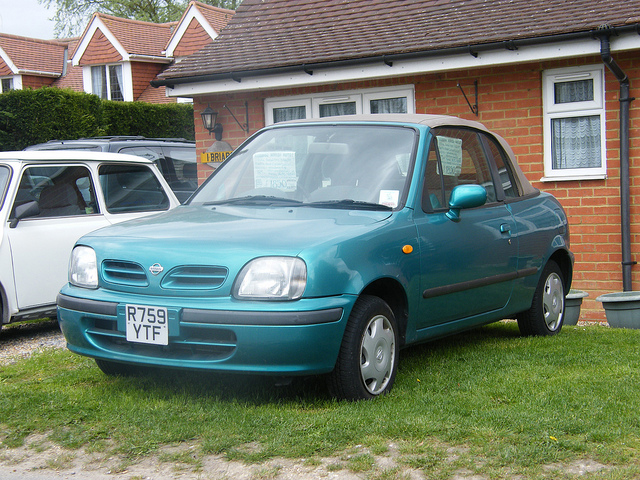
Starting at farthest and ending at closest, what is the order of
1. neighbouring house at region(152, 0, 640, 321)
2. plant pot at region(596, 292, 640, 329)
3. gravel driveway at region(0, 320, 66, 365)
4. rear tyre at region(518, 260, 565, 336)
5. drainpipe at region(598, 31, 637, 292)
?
neighbouring house at region(152, 0, 640, 321) → drainpipe at region(598, 31, 637, 292) → plant pot at region(596, 292, 640, 329) → gravel driveway at region(0, 320, 66, 365) → rear tyre at region(518, 260, 565, 336)

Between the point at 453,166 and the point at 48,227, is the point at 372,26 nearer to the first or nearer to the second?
the point at 48,227

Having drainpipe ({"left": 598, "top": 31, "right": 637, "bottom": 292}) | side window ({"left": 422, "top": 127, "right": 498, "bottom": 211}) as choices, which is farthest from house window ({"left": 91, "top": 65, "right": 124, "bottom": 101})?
side window ({"left": 422, "top": 127, "right": 498, "bottom": 211})

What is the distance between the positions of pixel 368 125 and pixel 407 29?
272 inches

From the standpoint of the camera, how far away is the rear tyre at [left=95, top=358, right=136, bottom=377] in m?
5.31

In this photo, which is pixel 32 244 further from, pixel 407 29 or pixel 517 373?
pixel 407 29

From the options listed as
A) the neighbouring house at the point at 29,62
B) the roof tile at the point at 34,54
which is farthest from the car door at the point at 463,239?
the roof tile at the point at 34,54

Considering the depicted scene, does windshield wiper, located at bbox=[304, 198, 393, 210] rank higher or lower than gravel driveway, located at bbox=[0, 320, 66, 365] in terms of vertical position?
higher

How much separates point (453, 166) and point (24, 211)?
153 inches

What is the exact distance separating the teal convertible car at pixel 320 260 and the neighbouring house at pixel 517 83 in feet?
14.7

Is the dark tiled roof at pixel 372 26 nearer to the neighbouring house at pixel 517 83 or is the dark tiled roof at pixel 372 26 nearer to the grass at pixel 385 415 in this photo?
the neighbouring house at pixel 517 83

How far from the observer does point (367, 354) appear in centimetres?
470

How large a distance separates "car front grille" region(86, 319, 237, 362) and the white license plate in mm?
61

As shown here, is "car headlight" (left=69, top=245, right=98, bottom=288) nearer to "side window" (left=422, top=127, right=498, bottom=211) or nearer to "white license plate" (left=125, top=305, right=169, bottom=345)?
"white license plate" (left=125, top=305, right=169, bottom=345)

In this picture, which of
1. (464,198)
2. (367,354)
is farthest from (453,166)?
(367,354)
